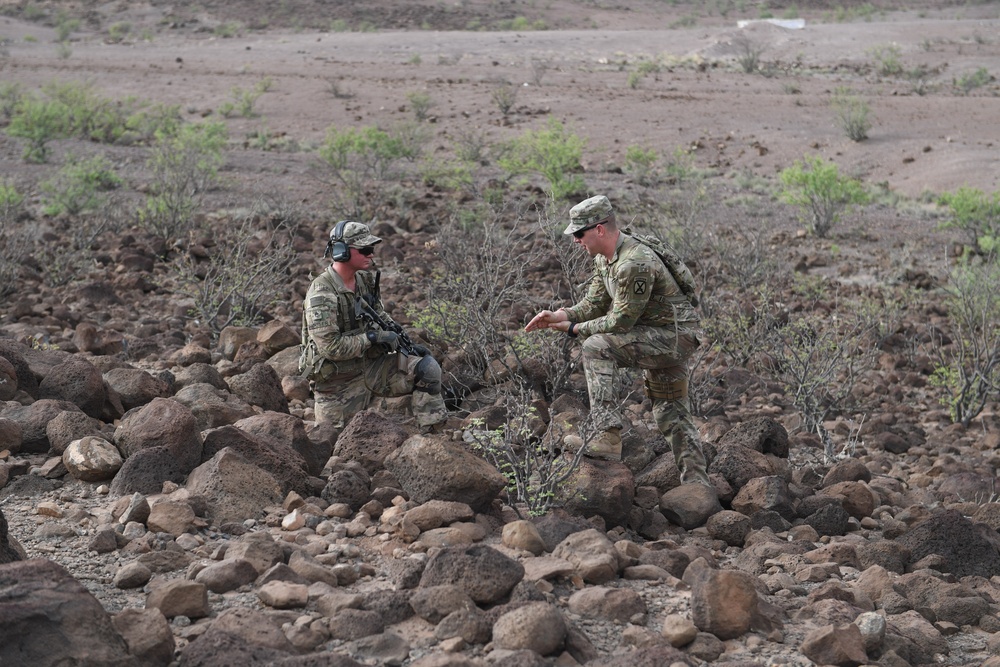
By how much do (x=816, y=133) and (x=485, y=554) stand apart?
2014 cm

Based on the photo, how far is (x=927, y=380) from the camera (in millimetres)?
9516

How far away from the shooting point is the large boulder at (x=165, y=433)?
5.14 metres

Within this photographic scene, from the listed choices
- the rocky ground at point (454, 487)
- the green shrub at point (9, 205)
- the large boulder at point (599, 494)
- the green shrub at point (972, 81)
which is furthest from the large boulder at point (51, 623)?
the green shrub at point (972, 81)

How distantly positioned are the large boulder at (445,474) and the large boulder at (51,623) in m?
1.80

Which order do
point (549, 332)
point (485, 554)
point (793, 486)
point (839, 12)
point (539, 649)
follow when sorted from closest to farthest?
1. point (539, 649)
2. point (485, 554)
3. point (793, 486)
4. point (549, 332)
5. point (839, 12)

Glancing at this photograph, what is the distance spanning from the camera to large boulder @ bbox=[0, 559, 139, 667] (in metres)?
3.12

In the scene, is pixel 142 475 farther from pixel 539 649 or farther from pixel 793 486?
pixel 793 486

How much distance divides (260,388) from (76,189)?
934cm

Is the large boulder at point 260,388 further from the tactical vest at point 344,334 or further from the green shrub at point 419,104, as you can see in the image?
the green shrub at point 419,104

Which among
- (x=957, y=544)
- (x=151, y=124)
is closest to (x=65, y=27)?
(x=151, y=124)

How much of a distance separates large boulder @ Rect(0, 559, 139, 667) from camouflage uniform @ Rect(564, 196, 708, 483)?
2.76 m

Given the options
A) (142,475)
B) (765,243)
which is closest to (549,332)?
(142,475)

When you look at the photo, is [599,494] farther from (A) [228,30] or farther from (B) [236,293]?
(A) [228,30]

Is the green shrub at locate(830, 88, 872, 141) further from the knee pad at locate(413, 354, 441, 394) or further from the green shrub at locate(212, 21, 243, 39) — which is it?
the green shrub at locate(212, 21, 243, 39)
